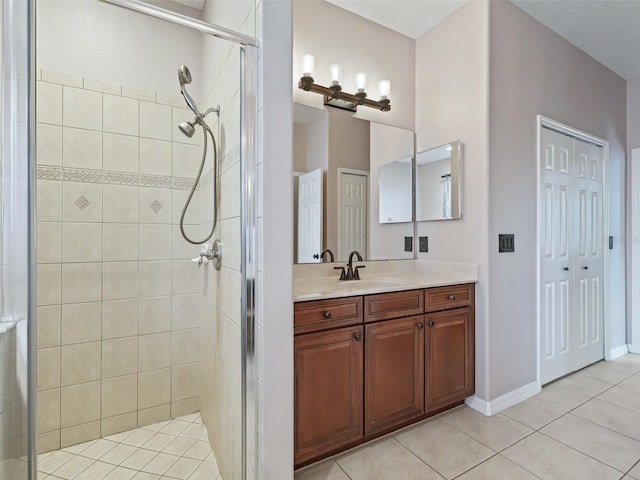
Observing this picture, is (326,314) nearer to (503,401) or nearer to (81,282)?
(81,282)

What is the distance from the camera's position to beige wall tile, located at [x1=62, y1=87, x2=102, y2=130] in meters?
1.68

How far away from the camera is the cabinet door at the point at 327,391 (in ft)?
4.95

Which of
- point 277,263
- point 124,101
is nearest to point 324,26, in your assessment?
point 124,101

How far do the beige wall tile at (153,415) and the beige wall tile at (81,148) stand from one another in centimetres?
145

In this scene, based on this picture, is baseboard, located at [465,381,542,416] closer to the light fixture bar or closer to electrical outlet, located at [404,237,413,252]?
electrical outlet, located at [404,237,413,252]

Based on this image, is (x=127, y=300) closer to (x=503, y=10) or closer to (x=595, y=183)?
(x=503, y=10)

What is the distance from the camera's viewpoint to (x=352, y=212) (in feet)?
7.65

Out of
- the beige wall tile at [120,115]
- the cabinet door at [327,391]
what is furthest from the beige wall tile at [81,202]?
the cabinet door at [327,391]

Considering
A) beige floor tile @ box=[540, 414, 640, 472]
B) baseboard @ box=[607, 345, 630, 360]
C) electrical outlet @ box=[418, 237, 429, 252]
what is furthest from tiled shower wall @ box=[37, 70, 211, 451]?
baseboard @ box=[607, 345, 630, 360]

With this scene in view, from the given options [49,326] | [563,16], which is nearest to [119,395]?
[49,326]

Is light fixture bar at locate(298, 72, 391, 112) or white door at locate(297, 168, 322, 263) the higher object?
light fixture bar at locate(298, 72, 391, 112)

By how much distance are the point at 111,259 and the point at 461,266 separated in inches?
86.8

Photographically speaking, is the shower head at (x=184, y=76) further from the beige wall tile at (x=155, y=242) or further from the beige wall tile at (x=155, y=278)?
the beige wall tile at (x=155, y=278)

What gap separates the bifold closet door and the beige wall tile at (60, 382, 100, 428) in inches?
118
